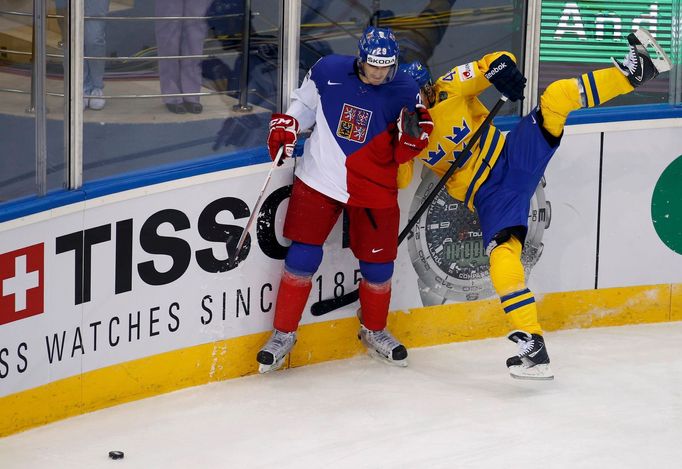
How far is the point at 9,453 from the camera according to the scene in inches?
151

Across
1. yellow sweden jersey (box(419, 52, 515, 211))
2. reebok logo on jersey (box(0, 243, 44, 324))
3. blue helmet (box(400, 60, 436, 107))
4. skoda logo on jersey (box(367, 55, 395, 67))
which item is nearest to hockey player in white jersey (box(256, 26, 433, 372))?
skoda logo on jersey (box(367, 55, 395, 67))

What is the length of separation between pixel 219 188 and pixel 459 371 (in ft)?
3.73

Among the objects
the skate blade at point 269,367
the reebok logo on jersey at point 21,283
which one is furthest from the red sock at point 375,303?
the reebok logo on jersey at point 21,283

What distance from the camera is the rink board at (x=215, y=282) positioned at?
400 centimetres

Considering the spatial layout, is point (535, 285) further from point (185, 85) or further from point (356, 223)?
point (185, 85)

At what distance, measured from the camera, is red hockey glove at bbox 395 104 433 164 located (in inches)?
171

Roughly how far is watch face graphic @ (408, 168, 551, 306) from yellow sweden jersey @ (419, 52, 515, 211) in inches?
5.7

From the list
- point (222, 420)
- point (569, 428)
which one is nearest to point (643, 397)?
point (569, 428)

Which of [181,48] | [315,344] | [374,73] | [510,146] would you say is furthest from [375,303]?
[181,48]

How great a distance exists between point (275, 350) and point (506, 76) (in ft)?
4.11

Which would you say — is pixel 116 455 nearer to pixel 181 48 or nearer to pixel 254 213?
pixel 254 213

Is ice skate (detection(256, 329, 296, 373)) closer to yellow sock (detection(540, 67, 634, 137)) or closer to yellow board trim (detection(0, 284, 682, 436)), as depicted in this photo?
yellow board trim (detection(0, 284, 682, 436))

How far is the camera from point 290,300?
179 inches

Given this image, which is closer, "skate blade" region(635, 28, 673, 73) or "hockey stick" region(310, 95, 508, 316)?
"skate blade" region(635, 28, 673, 73)
